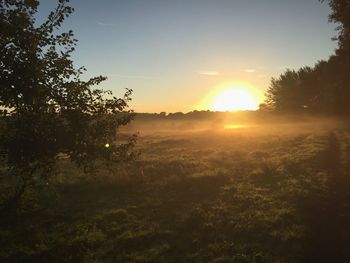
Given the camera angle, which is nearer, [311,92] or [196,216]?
[196,216]

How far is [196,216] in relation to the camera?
1825cm

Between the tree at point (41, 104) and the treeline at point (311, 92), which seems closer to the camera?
the tree at point (41, 104)

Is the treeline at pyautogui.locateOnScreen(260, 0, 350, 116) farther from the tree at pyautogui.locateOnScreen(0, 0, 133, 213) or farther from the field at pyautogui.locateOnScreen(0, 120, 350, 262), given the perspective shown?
the tree at pyautogui.locateOnScreen(0, 0, 133, 213)

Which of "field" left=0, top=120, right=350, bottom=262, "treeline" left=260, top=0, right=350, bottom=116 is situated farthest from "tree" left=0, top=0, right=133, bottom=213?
"treeline" left=260, top=0, right=350, bottom=116

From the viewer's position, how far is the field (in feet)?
48.0

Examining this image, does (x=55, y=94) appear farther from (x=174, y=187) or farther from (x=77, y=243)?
(x=174, y=187)

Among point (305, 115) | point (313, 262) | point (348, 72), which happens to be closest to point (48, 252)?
point (313, 262)

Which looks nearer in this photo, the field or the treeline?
the field

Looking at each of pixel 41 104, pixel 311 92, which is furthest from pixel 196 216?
pixel 311 92

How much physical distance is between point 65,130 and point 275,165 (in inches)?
672

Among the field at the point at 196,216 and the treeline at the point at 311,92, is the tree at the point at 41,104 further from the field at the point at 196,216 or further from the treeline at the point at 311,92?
the treeline at the point at 311,92

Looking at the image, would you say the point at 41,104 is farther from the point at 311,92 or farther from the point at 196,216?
the point at 311,92

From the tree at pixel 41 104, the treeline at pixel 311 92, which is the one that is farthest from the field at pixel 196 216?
the treeline at pixel 311 92

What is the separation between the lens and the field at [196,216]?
48.0 ft
